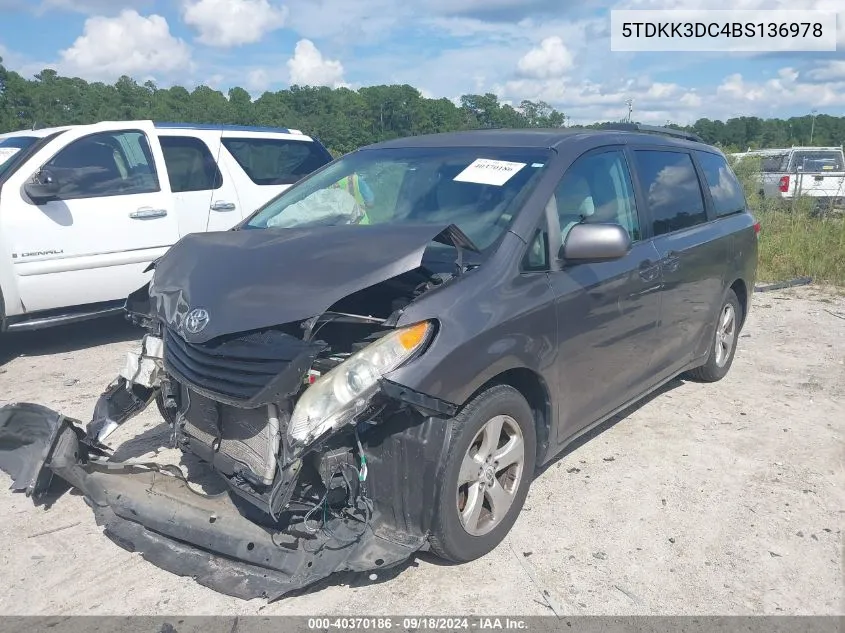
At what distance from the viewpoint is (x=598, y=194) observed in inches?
157

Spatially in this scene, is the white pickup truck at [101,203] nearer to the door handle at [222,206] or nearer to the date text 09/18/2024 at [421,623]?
the door handle at [222,206]

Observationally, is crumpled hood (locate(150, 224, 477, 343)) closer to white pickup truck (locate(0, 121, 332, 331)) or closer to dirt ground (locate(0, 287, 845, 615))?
dirt ground (locate(0, 287, 845, 615))

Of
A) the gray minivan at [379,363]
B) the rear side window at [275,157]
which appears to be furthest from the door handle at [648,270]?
the rear side window at [275,157]

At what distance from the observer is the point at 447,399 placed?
280 centimetres

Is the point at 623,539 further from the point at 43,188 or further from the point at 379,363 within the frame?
the point at 43,188

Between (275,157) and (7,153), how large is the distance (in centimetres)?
254

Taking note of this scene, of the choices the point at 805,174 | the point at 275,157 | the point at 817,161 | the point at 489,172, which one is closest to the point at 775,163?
the point at 817,161

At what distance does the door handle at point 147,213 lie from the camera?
6473 mm

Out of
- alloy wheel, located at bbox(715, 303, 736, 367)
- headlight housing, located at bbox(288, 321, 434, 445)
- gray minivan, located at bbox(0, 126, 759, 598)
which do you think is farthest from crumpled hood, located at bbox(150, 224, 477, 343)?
alloy wheel, located at bbox(715, 303, 736, 367)

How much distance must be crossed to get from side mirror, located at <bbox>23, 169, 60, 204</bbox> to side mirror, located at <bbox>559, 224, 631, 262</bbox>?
4493 millimetres

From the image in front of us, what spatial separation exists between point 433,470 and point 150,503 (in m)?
1.26

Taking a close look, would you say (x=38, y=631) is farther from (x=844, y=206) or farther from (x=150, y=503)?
(x=844, y=206)

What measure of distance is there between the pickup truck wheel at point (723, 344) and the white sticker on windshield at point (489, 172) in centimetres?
256

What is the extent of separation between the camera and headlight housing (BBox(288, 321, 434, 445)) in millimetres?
2664
